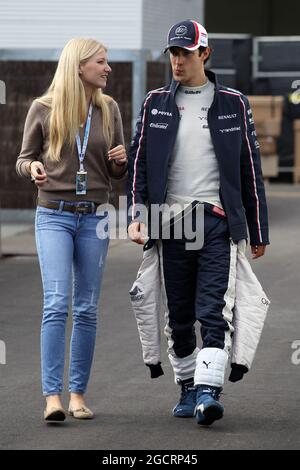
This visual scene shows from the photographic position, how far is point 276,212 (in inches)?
835

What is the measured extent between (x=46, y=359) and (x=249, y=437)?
46.1 inches

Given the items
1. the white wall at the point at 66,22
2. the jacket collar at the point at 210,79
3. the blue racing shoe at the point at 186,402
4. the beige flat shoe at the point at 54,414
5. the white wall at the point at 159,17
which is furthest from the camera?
the white wall at the point at 159,17

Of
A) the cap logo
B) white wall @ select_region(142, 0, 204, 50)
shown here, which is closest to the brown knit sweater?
the cap logo

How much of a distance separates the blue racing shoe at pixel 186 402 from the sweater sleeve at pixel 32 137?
4.69 feet

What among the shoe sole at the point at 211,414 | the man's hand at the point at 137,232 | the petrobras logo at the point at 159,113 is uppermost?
the petrobras logo at the point at 159,113

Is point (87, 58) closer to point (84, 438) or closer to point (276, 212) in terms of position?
point (84, 438)

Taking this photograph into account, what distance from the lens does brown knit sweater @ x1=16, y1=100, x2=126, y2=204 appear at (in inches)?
294

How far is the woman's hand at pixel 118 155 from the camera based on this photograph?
750 centimetres

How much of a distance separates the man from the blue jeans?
0.28 meters

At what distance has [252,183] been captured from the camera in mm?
7551

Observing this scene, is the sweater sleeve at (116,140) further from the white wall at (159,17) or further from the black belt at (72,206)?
the white wall at (159,17)

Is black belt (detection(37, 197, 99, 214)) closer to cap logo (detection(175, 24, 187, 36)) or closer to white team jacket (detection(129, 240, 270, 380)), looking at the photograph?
white team jacket (detection(129, 240, 270, 380))

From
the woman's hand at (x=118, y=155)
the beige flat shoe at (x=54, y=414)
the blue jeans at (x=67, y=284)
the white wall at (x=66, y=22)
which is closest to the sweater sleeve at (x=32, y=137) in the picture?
the blue jeans at (x=67, y=284)
